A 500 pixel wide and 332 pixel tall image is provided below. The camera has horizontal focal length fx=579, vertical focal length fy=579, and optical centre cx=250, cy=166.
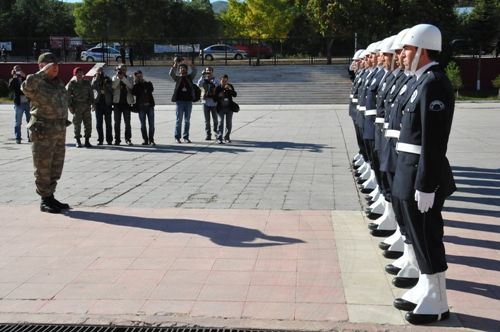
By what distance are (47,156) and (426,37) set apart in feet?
17.7

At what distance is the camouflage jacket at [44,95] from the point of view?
7594 mm

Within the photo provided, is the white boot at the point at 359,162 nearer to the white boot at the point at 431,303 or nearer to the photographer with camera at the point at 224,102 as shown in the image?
the photographer with camera at the point at 224,102

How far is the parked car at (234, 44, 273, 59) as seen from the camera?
5153 centimetres

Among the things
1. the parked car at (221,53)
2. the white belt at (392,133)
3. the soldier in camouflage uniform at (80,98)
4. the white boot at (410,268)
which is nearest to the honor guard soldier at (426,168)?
the white belt at (392,133)

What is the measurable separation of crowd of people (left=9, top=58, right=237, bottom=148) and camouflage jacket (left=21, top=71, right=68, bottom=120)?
6.59 m

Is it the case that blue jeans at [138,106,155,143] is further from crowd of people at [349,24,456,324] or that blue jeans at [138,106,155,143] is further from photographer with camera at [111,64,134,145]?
crowd of people at [349,24,456,324]

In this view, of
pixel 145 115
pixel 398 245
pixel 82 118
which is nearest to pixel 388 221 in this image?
pixel 398 245

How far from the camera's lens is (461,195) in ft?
28.7

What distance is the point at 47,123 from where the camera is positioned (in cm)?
774

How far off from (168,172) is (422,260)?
719cm

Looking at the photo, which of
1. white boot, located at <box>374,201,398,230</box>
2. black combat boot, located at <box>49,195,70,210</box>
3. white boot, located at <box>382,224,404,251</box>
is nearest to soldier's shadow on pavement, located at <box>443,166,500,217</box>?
white boot, located at <box>374,201,398,230</box>

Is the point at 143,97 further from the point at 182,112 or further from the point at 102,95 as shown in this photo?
the point at 182,112

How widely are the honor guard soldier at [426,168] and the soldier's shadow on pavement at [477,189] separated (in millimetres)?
3588

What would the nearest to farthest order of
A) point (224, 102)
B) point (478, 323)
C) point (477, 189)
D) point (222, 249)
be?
point (478, 323)
point (222, 249)
point (477, 189)
point (224, 102)
